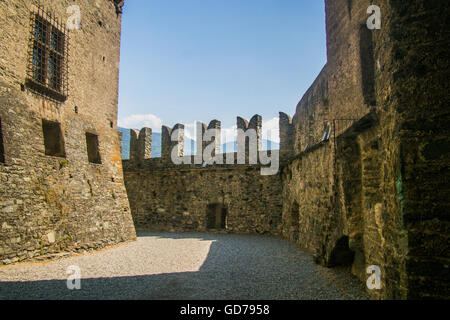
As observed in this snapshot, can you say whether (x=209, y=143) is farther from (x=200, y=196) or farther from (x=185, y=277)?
(x=185, y=277)

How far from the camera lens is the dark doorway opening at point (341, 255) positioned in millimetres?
6030

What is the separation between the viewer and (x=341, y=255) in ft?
20.2

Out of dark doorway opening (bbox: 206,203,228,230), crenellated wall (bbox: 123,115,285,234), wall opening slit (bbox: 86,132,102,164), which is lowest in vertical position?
dark doorway opening (bbox: 206,203,228,230)

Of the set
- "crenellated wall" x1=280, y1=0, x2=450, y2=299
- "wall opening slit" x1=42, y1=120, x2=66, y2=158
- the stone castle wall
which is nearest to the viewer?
"crenellated wall" x1=280, y1=0, x2=450, y2=299

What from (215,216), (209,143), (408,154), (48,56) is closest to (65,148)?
(48,56)

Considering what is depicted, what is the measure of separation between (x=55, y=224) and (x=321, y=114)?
8.56 metres

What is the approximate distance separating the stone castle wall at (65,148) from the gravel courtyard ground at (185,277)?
2.81 feet

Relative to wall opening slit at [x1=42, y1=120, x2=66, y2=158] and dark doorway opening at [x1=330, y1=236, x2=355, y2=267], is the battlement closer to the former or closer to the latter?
wall opening slit at [x1=42, y1=120, x2=66, y2=158]

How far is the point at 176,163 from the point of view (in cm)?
1448

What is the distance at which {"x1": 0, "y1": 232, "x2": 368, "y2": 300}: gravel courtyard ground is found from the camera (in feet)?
15.4

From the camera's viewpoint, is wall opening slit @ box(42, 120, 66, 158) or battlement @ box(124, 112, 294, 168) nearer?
wall opening slit @ box(42, 120, 66, 158)

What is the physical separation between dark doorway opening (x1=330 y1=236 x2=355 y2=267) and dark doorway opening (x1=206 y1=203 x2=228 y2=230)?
830 cm

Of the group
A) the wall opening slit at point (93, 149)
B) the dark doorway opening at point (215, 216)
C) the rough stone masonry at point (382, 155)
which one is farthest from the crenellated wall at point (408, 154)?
the dark doorway opening at point (215, 216)

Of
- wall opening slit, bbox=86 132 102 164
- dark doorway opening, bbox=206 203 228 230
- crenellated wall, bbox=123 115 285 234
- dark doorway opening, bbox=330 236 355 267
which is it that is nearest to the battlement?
crenellated wall, bbox=123 115 285 234
